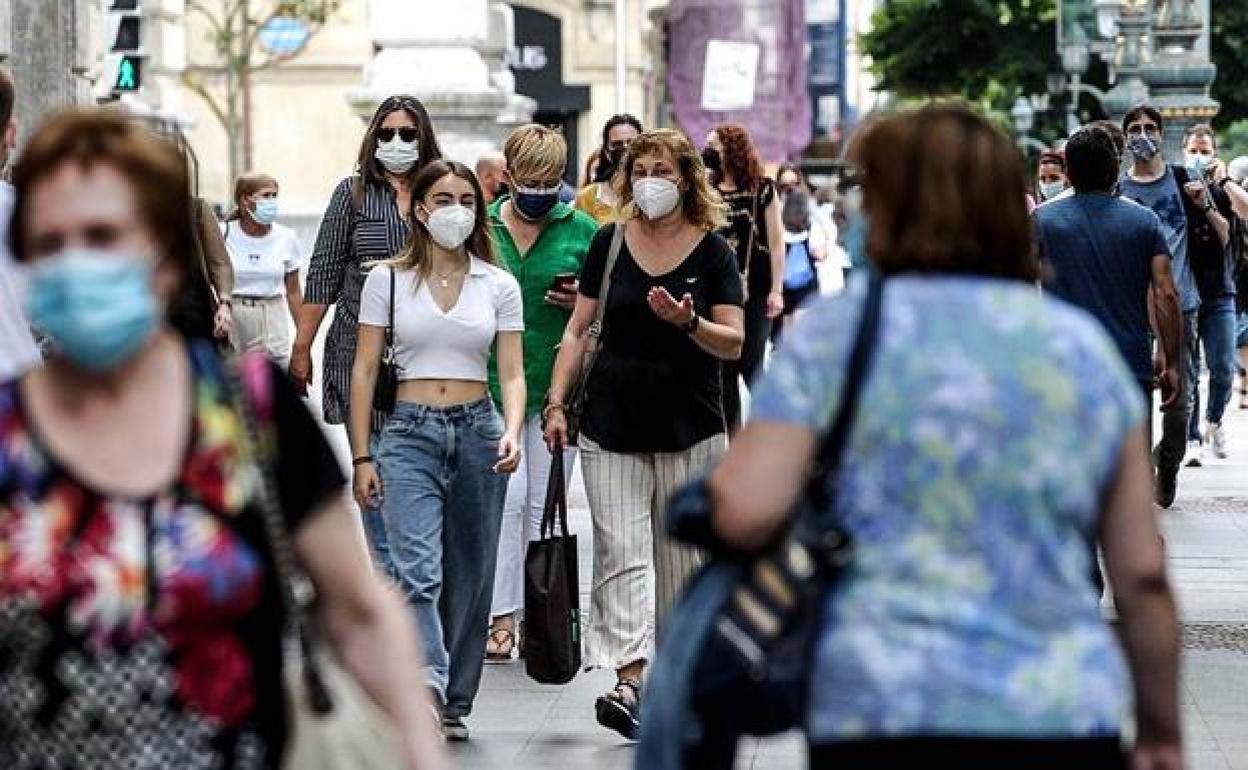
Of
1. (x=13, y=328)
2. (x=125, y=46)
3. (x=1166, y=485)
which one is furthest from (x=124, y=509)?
(x=125, y=46)

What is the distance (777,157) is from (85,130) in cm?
4159

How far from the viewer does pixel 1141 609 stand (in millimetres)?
4543

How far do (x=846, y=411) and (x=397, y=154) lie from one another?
635cm

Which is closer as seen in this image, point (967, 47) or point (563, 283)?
point (563, 283)

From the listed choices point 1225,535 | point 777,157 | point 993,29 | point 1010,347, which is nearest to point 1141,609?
point 1010,347

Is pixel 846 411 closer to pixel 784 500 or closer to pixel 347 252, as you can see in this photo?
pixel 784 500

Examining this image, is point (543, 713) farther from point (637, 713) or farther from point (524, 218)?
point (524, 218)

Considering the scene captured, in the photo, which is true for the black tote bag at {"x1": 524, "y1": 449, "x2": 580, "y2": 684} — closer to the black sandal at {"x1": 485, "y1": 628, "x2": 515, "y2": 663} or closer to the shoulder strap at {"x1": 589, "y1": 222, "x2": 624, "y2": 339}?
the shoulder strap at {"x1": 589, "y1": 222, "x2": 624, "y2": 339}

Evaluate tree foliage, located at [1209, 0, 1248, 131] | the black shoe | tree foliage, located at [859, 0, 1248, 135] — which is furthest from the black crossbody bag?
tree foliage, located at [859, 0, 1248, 135]

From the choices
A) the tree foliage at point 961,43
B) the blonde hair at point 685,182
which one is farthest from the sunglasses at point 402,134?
the tree foliage at point 961,43

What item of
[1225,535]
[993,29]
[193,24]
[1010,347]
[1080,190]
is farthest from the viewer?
[993,29]

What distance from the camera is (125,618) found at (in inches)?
154

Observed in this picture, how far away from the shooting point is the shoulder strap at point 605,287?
9.36 m

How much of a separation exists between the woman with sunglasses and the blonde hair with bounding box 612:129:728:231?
2.94ft
